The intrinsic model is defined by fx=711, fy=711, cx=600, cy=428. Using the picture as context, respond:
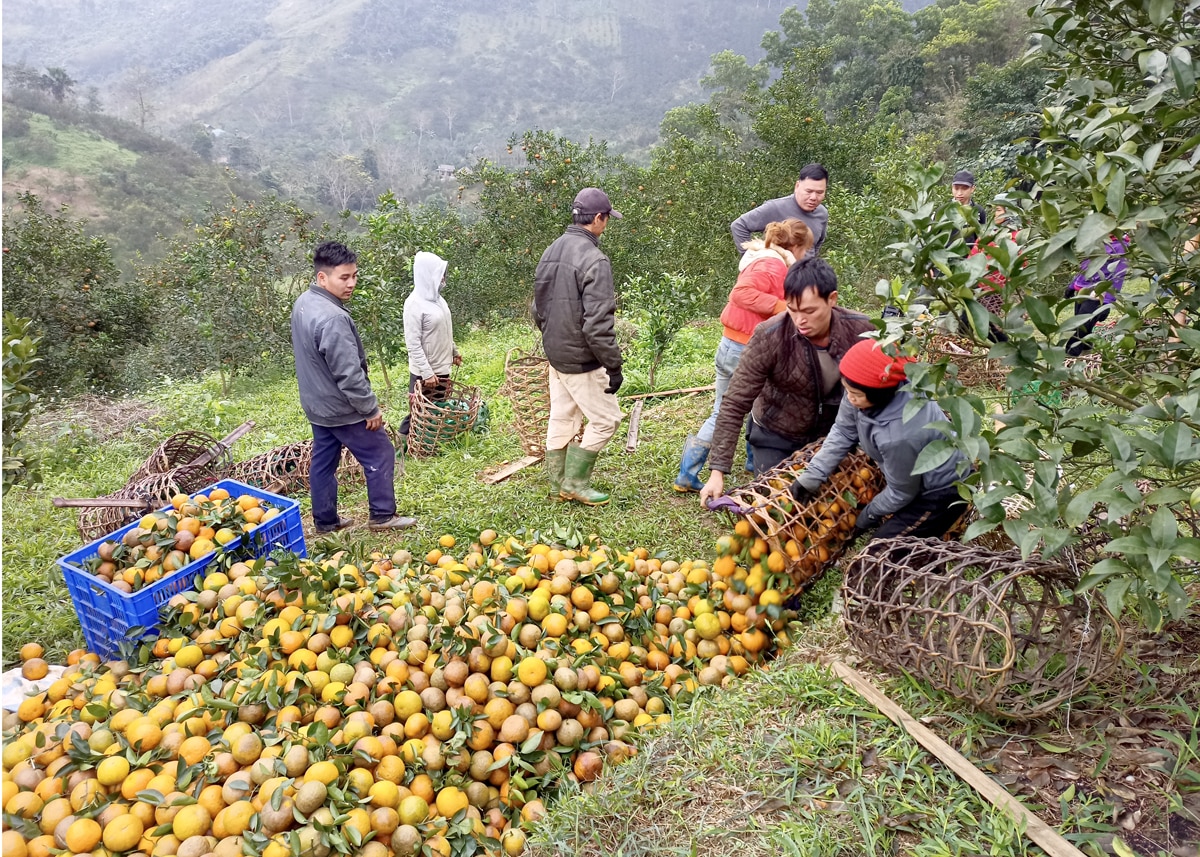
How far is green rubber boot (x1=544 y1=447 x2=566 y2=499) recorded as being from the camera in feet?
16.4

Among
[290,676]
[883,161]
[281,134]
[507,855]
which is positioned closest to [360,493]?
[290,676]

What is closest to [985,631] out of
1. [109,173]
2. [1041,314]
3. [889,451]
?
[889,451]

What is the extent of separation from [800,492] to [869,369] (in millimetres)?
724

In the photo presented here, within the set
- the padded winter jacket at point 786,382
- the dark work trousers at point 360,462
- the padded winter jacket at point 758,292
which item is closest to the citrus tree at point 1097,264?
the padded winter jacket at point 786,382

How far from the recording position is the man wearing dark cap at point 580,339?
4398 millimetres

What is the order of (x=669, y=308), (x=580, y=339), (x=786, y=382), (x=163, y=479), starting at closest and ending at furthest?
(x=786, y=382)
(x=580, y=339)
(x=163, y=479)
(x=669, y=308)

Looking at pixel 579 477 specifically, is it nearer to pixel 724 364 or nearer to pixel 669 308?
pixel 724 364

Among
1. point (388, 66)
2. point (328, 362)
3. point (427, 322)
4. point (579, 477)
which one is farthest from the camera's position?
point (388, 66)

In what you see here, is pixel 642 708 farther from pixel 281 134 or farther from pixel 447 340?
pixel 281 134

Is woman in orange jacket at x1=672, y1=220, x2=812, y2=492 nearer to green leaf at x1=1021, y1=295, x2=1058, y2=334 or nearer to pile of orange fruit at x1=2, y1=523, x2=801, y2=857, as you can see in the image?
pile of orange fruit at x1=2, y1=523, x2=801, y2=857

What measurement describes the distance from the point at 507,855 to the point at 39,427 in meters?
8.61

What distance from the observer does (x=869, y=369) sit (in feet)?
9.64

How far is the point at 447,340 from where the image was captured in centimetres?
639

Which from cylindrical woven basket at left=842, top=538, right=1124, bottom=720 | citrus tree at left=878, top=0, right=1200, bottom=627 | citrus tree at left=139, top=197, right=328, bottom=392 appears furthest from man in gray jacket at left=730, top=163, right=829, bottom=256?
citrus tree at left=139, top=197, right=328, bottom=392
